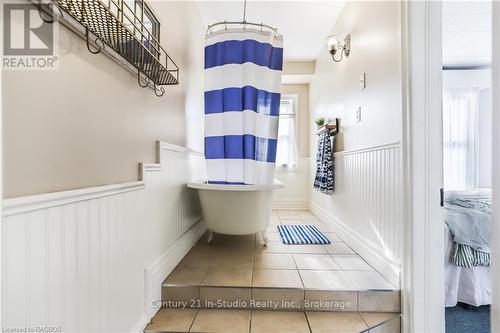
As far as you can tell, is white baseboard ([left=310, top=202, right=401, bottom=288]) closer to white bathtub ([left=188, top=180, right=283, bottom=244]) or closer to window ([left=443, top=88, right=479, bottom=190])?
white bathtub ([left=188, top=180, right=283, bottom=244])

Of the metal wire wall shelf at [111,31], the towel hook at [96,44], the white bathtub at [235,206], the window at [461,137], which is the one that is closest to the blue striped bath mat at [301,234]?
the white bathtub at [235,206]

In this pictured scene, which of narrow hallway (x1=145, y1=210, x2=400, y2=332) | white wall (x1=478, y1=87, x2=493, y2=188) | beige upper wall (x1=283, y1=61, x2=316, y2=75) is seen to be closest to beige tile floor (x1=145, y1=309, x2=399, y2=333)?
narrow hallway (x1=145, y1=210, x2=400, y2=332)

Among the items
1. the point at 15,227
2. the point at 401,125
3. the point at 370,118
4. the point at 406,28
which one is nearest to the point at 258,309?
the point at 15,227

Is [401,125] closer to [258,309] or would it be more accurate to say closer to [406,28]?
[406,28]

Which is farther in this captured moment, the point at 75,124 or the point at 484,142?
the point at 484,142

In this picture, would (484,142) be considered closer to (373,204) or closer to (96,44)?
(373,204)

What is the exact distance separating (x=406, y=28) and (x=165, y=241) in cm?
190

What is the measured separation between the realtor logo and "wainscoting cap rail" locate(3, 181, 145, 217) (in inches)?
13.2

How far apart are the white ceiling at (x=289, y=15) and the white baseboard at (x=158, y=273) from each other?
89.7 inches

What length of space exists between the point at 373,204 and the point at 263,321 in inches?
44.4

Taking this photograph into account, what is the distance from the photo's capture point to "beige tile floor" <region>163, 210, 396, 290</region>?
153 centimetres

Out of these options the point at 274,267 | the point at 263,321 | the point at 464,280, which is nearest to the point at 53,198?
the point at 263,321

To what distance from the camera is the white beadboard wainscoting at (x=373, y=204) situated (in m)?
1.57

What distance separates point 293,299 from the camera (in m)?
1.47
